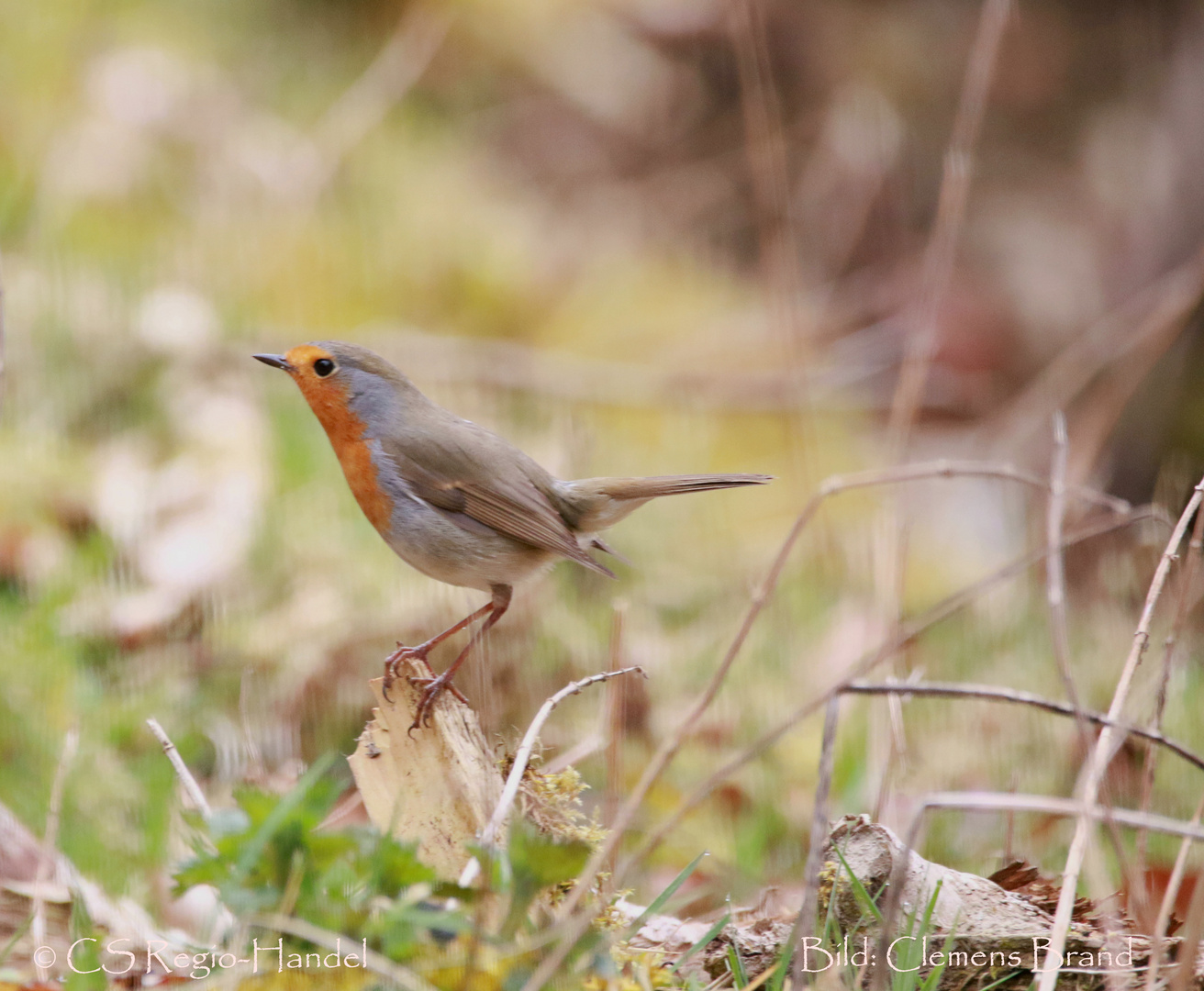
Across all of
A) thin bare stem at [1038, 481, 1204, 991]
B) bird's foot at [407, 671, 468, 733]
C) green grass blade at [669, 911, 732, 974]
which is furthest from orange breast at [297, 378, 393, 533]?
thin bare stem at [1038, 481, 1204, 991]

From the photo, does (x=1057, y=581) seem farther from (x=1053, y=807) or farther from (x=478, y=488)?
(x=478, y=488)

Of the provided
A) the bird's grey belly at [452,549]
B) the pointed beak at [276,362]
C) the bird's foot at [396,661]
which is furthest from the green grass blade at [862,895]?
the pointed beak at [276,362]

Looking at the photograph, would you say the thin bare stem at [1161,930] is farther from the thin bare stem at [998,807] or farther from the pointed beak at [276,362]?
the pointed beak at [276,362]

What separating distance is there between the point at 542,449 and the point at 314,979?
11.9 feet

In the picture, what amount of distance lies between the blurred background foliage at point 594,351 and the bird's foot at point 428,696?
0.08 metres

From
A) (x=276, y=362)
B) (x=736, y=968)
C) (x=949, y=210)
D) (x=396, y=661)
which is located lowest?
(x=736, y=968)

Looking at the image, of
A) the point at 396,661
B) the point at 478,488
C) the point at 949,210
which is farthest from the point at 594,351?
the point at 396,661

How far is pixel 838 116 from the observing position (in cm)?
796

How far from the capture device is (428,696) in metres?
2.10

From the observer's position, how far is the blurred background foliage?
147 inches

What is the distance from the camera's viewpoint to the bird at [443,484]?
2.76 meters

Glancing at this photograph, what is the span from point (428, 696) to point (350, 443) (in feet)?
3.24

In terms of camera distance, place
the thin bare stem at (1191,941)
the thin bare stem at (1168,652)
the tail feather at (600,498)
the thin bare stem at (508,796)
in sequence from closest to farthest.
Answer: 1. the thin bare stem at (1191,941)
2. the thin bare stem at (508,796)
3. the thin bare stem at (1168,652)
4. the tail feather at (600,498)

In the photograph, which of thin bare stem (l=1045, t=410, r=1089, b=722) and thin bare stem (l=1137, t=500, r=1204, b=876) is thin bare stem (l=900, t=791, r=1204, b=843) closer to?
thin bare stem (l=1045, t=410, r=1089, b=722)
